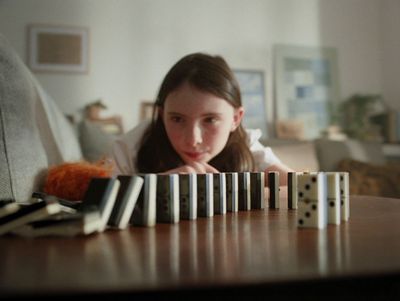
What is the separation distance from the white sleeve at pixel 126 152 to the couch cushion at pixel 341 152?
5.91 feet

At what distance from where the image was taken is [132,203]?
1.84 feet

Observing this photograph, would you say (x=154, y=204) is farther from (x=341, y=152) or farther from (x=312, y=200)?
(x=341, y=152)

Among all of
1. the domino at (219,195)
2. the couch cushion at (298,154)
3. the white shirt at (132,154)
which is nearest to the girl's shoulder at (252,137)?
the white shirt at (132,154)

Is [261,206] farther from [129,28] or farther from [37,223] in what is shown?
[129,28]

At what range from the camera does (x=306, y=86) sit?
352cm

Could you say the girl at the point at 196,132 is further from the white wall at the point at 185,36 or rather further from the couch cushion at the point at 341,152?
the white wall at the point at 185,36

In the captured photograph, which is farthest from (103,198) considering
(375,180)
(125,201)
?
(375,180)

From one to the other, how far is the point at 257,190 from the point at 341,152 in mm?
2259

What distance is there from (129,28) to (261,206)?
2.73 meters

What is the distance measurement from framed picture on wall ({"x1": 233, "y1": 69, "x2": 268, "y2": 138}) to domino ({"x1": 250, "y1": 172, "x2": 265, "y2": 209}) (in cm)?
261

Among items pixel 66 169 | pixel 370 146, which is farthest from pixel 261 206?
pixel 370 146

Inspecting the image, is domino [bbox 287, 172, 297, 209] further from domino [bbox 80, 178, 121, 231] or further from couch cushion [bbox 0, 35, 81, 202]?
couch cushion [bbox 0, 35, 81, 202]

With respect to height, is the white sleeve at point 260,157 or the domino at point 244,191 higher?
the white sleeve at point 260,157

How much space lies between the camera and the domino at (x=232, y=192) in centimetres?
73
